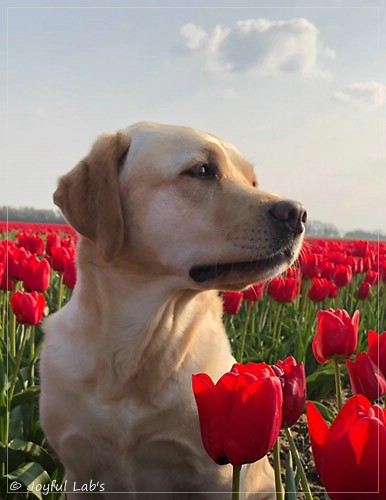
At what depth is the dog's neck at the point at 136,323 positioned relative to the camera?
99.7 inches

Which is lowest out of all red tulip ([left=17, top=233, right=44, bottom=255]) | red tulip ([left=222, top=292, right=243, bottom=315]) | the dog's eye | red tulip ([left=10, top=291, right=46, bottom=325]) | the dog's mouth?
red tulip ([left=222, top=292, right=243, bottom=315])

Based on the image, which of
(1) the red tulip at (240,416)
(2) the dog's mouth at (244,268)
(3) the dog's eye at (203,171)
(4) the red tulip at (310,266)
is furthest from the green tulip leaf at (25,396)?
(4) the red tulip at (310,266)

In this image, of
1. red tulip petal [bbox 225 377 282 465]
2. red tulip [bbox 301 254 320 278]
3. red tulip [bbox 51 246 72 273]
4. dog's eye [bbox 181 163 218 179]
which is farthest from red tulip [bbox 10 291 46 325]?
red tulip [bbox 301 254 320 278]

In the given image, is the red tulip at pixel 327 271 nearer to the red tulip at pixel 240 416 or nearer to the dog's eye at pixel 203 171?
the dog's eye at pixel 203 171

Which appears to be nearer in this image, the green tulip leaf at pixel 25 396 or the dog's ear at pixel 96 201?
the dog's ear at pixel 96 201

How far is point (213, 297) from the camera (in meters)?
2.90

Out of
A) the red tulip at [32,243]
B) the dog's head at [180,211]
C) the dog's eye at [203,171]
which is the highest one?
the dog's eye at [203,171]

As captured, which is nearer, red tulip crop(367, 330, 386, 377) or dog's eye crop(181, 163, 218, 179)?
red tulip crop(367, 330, 386, 377)

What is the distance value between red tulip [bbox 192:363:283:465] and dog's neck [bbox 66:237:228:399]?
50.2 inches

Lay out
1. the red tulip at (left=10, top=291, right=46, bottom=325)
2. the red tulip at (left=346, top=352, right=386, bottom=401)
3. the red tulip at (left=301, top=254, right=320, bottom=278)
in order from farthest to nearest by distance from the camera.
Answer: the red tulip at (left=301, top=254, right=320, bottom=278), the red tulip at (left=10, top=291, right=46, bottom=325), the red tulip at (left=346, top=352, right=386, bottom=401)

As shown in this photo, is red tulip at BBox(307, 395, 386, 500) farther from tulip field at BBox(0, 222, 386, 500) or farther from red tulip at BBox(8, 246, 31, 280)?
red tulip at BBox(8, 246, 31, 280)

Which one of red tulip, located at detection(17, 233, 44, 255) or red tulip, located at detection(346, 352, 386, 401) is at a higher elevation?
red tulip, located at detection(17, 233, 44, 255)

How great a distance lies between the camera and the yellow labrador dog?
2436 millimetres

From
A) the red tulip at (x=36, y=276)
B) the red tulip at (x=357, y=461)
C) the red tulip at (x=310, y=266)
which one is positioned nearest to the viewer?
the red tulip at (x=357, y=461)
